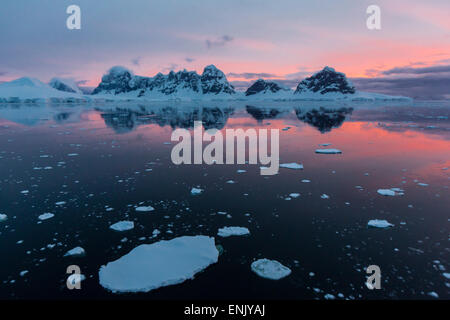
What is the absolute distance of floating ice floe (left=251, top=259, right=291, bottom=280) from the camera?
4.06 m

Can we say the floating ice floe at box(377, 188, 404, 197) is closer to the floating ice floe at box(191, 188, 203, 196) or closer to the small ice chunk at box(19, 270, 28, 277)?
the floating ice floe at box(191, 188, 203, 196)

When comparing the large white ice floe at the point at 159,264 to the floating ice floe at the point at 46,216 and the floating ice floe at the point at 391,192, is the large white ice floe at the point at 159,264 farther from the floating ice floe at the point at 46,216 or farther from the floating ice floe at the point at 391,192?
the floating ice floe at the point at 391,192

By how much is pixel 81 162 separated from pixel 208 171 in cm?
548

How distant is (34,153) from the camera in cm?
1216

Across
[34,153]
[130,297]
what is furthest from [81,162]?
[130,297]

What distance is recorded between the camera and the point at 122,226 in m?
5.47

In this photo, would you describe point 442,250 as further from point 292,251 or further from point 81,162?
point 81,162

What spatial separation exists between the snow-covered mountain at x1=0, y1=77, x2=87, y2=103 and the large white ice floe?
106 m

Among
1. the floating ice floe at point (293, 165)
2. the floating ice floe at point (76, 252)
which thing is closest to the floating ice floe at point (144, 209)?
the floating ice floe at point (76, 252)

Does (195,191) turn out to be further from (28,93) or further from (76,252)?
(28,93)

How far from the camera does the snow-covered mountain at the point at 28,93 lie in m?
87.9

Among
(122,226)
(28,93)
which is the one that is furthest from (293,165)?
(28,93)

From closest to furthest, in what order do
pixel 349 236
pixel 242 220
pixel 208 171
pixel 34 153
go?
pixel 349 236 < pixel 242 220 < pixel 208 171 < pixel 34 153
